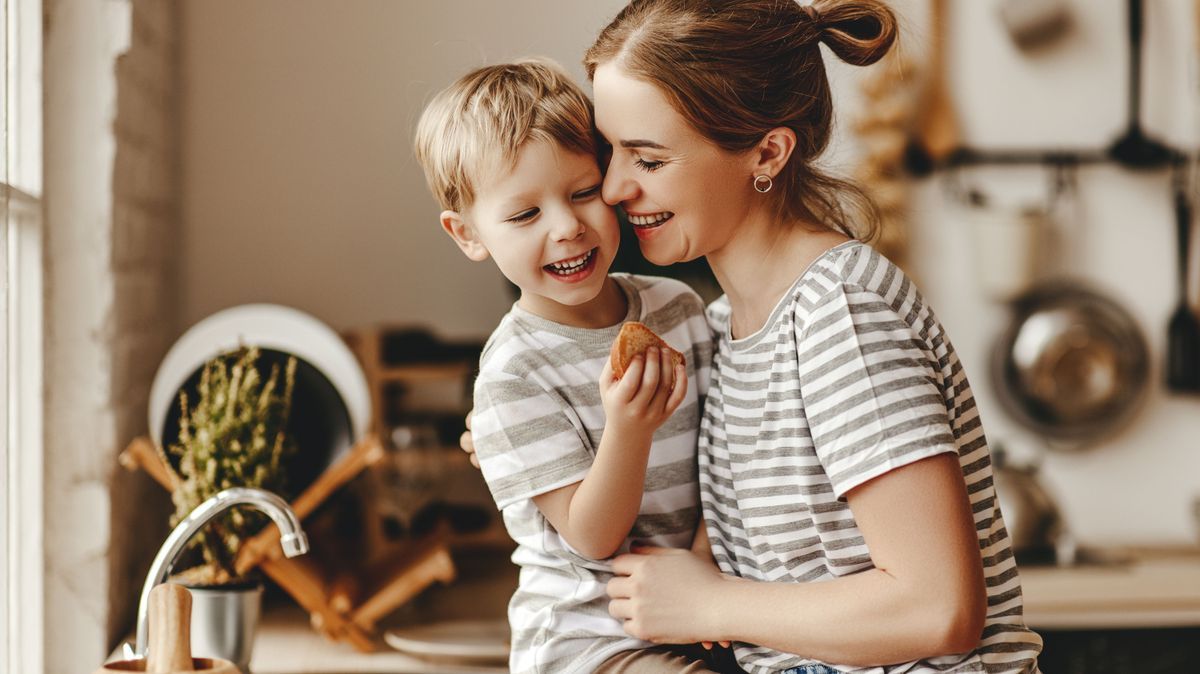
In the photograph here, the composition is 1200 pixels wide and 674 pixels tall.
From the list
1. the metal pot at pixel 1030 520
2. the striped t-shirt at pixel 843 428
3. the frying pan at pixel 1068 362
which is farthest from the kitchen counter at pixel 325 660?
the frying pan at pixel 1068 362

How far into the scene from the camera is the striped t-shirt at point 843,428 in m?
1.00

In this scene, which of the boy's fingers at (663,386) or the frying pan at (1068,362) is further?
the frying pan at (1068,362)

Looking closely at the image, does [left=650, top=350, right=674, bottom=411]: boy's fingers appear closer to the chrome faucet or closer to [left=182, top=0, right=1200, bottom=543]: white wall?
the chrome faucet

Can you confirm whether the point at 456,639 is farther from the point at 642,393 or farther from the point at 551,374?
the point at 642,393

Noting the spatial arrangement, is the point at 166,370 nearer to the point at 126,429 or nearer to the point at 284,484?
the point at 126,429

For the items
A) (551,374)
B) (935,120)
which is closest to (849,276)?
(551,374)

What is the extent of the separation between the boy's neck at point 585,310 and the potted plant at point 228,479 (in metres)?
0.65

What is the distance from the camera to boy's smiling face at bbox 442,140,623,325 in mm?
1199

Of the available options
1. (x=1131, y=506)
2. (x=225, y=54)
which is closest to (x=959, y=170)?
(x=1131, y=506)

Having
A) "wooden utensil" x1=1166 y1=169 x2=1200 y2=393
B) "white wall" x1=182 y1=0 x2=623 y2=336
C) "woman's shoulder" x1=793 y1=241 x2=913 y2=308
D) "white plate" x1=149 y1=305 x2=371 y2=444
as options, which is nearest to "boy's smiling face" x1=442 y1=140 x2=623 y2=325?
"woman's shoulder" x1=793 y1=241 x2=913 y2=308

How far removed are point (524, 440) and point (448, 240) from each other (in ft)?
4.81

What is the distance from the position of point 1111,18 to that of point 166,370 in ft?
7.33

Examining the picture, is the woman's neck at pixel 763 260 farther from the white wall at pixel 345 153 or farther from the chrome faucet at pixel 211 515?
the white wall at pixel 345 153

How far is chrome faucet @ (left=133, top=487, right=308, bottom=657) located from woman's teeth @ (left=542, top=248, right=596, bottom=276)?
1.27 ft
